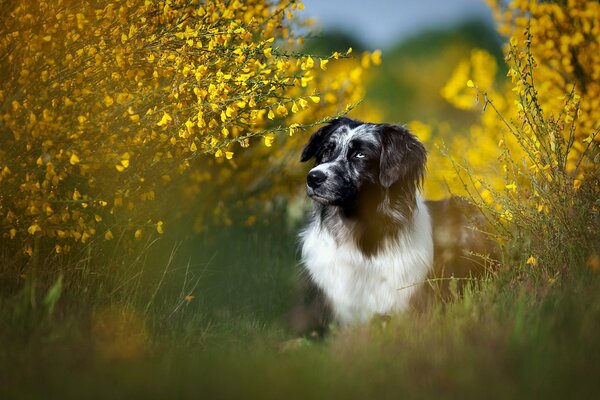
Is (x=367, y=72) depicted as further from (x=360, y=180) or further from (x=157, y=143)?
(x=157, y=143)

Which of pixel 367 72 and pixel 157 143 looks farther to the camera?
pixel 367 72

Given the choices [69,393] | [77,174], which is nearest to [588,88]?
[77,174]

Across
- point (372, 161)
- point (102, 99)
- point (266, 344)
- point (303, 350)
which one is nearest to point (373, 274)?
point (372, 161)

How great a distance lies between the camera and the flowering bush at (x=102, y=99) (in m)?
3.94

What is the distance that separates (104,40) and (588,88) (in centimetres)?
391

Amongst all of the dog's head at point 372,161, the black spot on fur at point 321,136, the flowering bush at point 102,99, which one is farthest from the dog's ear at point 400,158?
the flowering bush at point 102,99

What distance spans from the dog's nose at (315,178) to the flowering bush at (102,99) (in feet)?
1.20

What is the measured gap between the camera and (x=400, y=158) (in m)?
4.80

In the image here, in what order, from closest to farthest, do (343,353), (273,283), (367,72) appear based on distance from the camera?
(343,353) → (273,283) → (367,72)

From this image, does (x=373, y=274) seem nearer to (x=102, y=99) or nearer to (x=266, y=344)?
(x=266, y=344)

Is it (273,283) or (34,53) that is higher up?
(34,53)

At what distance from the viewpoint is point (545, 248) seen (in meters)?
4.50

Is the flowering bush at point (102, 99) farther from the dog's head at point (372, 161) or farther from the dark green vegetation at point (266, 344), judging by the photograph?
the dog's head at point (372, 161)

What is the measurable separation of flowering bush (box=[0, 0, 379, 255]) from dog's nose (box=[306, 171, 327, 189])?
0.36 metres
